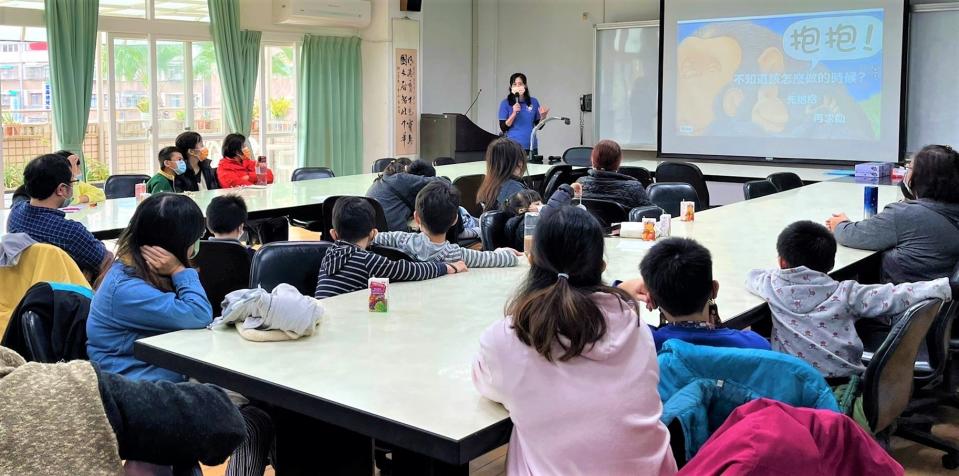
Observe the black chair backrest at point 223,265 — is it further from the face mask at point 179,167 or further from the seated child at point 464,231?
the face mask at point 179,167

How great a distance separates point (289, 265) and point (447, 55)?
8.77 meters

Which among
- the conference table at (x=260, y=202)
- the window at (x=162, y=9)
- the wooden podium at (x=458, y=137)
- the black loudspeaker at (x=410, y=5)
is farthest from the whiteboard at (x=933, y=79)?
the window at (x=162, y=9)

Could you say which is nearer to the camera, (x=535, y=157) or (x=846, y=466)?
(x=846, y=466)

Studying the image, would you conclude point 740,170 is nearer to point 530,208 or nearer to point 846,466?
point 530,208

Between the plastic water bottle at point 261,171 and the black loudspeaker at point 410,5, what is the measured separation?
187 inches

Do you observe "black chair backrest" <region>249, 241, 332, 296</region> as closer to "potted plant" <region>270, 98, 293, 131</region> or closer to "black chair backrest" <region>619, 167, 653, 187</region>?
"black chair backrest" <region>619, 167, 653, 187</region>

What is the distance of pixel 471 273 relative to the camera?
140 inches

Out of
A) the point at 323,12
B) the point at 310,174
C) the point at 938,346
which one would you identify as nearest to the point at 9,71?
the point at 310,174

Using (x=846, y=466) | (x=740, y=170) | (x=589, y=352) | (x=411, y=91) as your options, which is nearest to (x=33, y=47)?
(x=411, y=91)

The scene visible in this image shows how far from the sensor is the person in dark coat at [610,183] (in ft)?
17.9

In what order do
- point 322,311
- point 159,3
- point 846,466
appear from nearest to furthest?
1. point 846,466
2. point 322,311
3. point 159,3

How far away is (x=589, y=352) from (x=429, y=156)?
937 centimetres

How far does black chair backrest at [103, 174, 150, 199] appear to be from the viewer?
634 cm

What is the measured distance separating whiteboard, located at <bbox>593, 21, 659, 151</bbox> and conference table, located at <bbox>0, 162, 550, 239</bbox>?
13.9 ft
